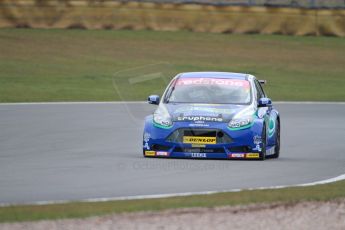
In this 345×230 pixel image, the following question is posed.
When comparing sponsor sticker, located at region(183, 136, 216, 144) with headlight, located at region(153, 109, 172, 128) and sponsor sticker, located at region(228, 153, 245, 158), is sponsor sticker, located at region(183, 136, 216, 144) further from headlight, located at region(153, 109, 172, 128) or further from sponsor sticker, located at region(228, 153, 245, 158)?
headlight, located at region(153, 109, 172, 128)

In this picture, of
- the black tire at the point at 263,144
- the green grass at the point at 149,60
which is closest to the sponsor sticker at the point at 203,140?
the black tire at the point at 263,144

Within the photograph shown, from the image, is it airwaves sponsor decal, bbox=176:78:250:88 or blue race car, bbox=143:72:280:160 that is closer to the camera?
blue race car, bbox=143:72:280:160

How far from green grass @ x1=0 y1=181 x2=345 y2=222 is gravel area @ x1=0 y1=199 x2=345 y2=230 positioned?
0.22 metres

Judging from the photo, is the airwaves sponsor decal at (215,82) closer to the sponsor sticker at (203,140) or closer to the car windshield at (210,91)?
the car windshield at (210,91)

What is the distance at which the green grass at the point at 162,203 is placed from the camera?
9328 millimetres

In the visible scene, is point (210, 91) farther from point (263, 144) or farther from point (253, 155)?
point (253, 155)

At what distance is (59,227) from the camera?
8797mm

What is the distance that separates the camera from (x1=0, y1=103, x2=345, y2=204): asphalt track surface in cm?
1162

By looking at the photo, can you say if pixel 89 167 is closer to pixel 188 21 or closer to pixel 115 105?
pixel 115 105

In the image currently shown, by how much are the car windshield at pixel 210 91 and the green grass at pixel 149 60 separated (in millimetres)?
12159

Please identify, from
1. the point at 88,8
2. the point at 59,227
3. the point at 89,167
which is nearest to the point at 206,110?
the point at 89,167

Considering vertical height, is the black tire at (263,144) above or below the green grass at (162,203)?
below

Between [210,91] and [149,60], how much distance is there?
1833cm

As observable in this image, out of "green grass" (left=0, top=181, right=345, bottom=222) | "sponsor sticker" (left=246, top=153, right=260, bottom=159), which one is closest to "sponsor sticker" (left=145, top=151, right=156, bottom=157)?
"sponsor sticker" (left=246, top=153, right=260, bottom=159)
